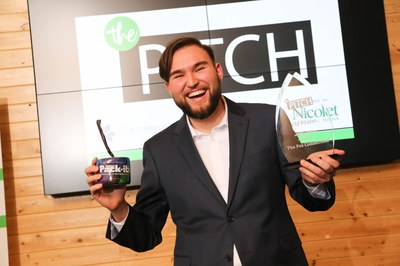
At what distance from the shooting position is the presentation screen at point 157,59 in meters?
2.87

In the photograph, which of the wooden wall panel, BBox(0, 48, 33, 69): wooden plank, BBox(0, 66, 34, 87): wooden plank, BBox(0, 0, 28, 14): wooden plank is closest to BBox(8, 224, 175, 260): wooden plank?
the wooden wall panel

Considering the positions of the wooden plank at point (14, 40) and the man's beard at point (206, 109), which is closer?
the man's beard at point (206, 109)

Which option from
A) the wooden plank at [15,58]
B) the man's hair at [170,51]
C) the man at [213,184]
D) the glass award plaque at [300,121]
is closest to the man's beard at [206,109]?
the man at [213,184]

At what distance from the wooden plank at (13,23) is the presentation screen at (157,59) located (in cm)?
14

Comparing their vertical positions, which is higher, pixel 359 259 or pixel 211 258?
pixel 211 258

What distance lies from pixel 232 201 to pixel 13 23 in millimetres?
2168

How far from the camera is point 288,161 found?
1454 millimetres

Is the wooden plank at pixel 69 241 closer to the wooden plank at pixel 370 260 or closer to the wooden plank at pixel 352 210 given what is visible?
the wooden plank at pixel 352 210

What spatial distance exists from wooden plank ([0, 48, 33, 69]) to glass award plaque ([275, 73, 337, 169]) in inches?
80.2

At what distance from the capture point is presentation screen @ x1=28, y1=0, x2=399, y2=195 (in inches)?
113

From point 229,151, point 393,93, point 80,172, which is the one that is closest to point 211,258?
point 229,151

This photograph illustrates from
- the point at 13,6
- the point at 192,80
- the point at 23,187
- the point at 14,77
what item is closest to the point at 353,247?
the point at 192,80

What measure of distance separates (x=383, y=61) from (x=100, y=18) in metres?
1.78

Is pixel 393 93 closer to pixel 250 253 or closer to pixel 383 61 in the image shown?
pixel 383 61
